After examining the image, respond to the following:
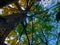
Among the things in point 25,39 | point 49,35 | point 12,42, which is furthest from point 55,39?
point 12,42

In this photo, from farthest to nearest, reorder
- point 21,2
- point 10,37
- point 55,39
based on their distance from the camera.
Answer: point 55,39
point 10,37
point 21,2

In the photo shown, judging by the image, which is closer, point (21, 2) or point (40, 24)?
point (21, 2)

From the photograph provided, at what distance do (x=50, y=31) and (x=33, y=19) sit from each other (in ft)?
3.92

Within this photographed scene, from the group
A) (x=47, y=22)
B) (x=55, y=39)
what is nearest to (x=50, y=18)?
(x=47, y=22)

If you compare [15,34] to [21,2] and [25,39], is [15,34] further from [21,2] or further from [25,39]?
[21,2]

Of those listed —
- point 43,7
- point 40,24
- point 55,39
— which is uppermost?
point 43,7

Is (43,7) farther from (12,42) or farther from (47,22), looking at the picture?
(12,42)

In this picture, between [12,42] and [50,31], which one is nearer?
[12,42]

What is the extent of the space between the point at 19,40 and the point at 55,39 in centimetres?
178

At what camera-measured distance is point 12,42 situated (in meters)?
9.36

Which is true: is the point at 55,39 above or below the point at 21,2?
below

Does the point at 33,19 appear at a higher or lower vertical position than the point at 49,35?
higher

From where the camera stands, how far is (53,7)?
31.4 feet

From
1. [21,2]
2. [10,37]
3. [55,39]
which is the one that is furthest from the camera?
[55,39]
